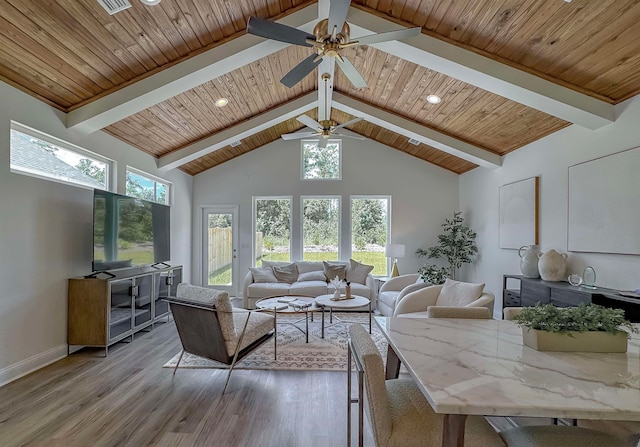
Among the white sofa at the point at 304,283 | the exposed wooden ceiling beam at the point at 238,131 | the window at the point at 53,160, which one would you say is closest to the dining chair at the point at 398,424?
the window at the point at 53,160

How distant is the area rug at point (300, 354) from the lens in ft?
11.2

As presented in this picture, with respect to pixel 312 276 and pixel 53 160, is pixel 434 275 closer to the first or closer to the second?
pixel 312 276

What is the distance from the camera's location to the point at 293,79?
331cm

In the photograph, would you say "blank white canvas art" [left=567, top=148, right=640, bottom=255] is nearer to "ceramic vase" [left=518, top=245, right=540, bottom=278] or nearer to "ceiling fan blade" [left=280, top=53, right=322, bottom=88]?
"ceramic vase" [left=518, top=245, right=540, bottom=278]

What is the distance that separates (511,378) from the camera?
1.14 metres

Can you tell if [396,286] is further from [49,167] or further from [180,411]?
[49,167]

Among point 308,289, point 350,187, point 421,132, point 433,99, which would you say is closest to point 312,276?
point 308,289

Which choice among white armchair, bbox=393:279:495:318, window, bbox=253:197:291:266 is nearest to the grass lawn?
window, bbox=253:197:291:266

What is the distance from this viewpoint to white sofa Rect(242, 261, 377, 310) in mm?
5707

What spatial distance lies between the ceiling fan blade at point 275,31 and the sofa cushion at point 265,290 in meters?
3.95

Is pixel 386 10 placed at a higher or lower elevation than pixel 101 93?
higher

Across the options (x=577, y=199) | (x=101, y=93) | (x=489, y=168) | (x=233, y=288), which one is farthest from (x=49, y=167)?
(x=489, y=168)

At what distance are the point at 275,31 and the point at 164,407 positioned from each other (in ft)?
9.89

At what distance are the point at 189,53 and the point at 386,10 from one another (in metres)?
2.08
